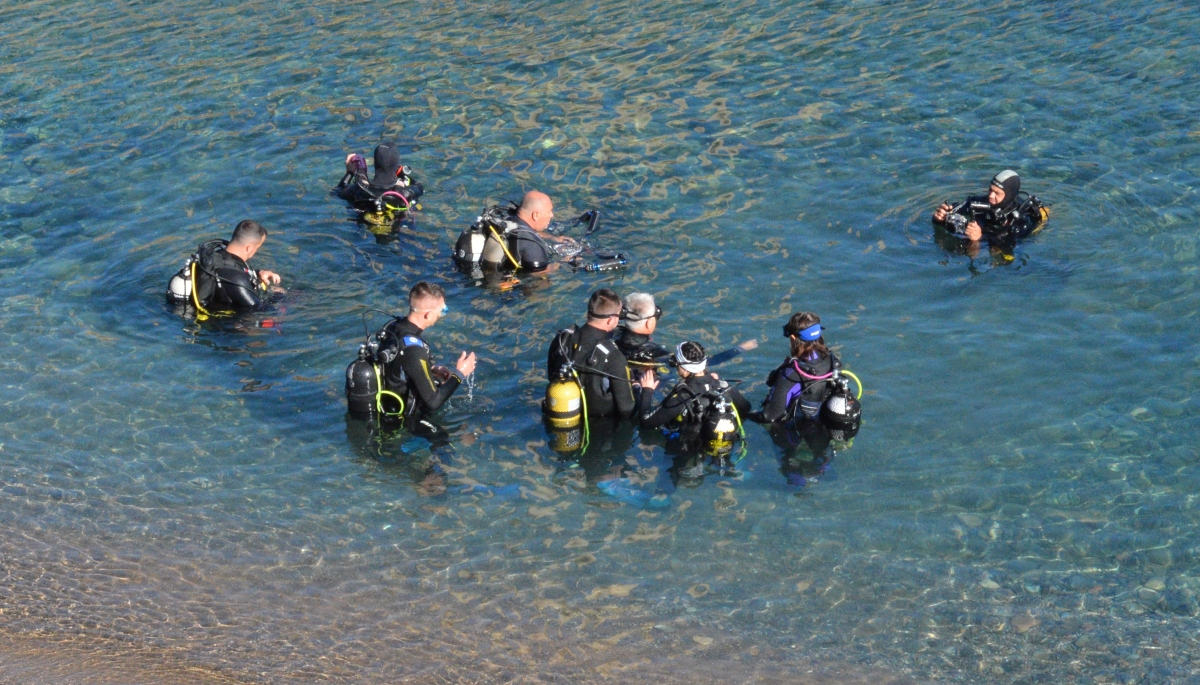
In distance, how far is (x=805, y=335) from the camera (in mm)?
8680

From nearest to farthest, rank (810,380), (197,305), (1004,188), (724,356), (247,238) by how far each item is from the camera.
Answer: (810,380) → (724,356) → (247,238) → (197,305) → (1004,188)

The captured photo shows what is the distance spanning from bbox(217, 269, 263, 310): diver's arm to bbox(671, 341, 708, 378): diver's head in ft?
16.3

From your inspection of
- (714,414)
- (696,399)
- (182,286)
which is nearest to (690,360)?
(696,399)

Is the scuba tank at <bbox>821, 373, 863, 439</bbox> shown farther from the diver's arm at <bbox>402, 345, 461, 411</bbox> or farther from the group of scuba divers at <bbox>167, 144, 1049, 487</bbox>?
the diver's arm at <bbox>402, 345, 461, 411</bbox>

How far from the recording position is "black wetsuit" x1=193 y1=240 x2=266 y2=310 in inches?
448

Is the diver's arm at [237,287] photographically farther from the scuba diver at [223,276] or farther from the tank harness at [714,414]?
the tank harness at [714,414]

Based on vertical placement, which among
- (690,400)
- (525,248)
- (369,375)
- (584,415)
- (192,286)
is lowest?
(584,415)

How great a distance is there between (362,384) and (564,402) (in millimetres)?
1675

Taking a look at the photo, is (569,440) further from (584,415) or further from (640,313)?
(640,313)

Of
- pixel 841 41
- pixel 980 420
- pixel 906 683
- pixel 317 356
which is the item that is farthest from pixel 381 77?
pixel 906 683

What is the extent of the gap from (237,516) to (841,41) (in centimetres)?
1268

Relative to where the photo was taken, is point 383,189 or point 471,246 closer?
point 471,246

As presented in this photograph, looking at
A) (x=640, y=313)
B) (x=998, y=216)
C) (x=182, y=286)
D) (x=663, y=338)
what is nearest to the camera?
(x=640, y=313)

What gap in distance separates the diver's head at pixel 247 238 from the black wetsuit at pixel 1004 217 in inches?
282
